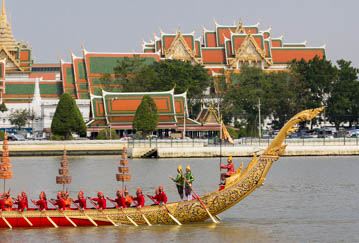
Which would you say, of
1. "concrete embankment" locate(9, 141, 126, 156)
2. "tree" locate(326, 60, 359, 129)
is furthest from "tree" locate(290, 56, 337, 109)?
"concrete embankment" locate(9, 141, 126, 156)

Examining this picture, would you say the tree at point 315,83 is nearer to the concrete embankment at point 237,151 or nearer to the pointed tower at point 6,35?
the concrete embankment at point 237,151

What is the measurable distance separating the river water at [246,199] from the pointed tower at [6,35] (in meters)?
49.9

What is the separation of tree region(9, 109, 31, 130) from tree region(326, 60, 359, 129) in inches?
894

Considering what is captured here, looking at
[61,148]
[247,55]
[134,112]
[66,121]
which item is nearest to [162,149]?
[61,148]

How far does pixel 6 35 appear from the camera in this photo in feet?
401

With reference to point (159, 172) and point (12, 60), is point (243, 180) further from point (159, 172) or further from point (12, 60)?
point (12, 60)

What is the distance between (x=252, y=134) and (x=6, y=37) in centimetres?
4491

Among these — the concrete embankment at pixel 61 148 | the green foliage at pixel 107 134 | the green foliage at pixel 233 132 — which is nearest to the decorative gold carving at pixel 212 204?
the concrete embankment at pixel 61 148

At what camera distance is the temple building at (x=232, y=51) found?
113400mm

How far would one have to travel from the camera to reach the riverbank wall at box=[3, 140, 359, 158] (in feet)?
225

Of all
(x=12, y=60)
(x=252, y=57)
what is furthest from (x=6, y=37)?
(x=252, y=57)

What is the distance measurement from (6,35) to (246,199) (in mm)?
82549

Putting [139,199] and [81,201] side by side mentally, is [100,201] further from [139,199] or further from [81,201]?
[139,199]

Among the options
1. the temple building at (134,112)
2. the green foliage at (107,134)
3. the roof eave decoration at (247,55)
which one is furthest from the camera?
the roof eave decoration at (247,55)
